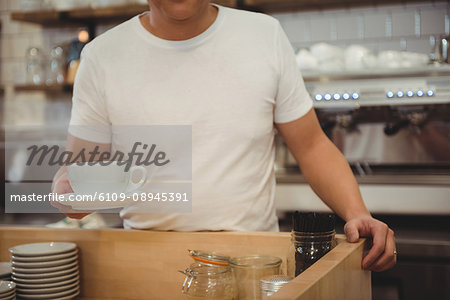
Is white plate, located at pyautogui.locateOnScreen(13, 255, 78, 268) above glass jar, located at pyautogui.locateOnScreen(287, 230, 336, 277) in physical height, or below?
below

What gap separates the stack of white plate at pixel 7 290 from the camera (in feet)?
3.13

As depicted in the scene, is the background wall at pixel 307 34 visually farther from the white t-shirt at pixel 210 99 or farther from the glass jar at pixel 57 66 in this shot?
the white t-shirt at pixel 210 99

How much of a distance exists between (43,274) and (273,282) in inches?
17.9

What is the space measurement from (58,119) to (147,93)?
2.15m

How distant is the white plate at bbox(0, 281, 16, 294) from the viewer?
0.95 m

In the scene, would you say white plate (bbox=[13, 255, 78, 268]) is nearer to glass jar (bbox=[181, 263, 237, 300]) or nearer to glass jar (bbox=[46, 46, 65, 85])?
glass jar (bbox=[181, 263, 237, 300])

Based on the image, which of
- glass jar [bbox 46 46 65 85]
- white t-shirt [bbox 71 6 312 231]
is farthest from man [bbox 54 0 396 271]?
glass jar [bbox 46 46 65 85]

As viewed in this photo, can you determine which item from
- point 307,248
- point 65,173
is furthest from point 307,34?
point 307,248

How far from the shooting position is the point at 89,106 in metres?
1.25

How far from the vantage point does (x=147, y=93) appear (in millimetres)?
1247

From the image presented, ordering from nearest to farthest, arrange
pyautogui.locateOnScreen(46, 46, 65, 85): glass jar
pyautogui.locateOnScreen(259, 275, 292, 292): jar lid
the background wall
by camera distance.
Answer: pyautogui.locateOnScreen(259, 275, 292, 292): jar lid < the background wall < pyautogui.locateOnScreen(46, 46, 65, 85): glass jar

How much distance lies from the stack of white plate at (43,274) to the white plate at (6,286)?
0.04 meters

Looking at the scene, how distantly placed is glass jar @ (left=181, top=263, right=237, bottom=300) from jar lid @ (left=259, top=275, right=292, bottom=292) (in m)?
0.05

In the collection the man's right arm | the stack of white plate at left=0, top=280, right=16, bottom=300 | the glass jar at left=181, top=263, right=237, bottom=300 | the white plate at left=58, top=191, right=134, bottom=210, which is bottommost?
the stack of white plate at left=0, top=280, right=16, bottom=300
